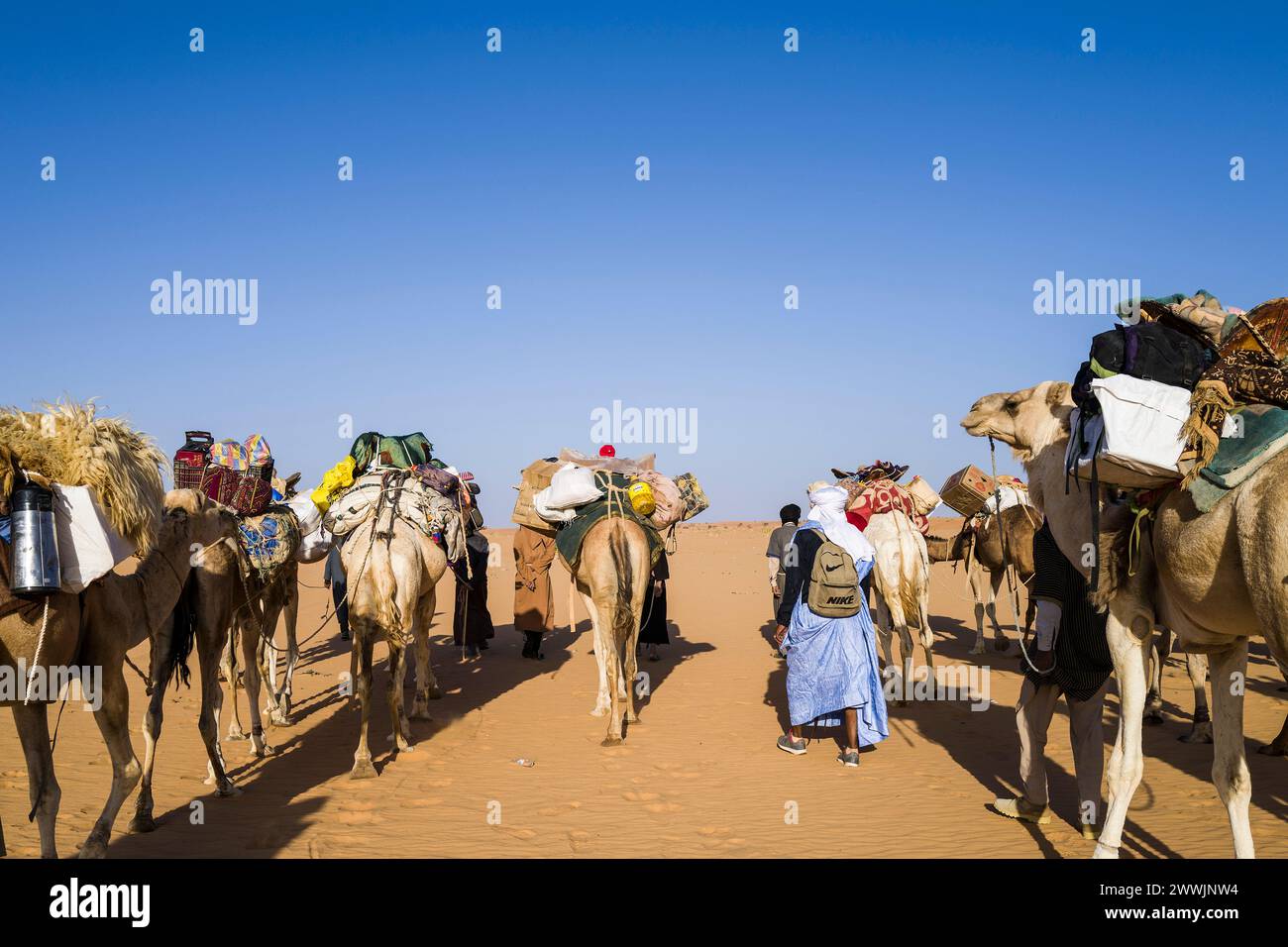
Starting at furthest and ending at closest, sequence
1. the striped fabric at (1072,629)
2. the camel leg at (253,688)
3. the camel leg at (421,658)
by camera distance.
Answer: the camel leg at (421,658), the camel leg at (253,688), the striped fabric at (1072,629)

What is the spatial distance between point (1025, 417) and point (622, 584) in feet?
16.8

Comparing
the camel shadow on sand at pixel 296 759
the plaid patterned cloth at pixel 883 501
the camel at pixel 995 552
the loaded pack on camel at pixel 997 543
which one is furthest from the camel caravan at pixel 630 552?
the camel at pixel 995 552

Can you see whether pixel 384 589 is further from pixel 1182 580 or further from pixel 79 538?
pixel 1182 580

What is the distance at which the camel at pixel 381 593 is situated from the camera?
892 cm

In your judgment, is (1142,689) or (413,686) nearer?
(1142,689)

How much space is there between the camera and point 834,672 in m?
9.16

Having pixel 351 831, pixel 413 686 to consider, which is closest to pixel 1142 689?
pixel 351 831

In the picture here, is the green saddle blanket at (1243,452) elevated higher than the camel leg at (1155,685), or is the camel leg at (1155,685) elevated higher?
the green saddle blanket at (1243,452)

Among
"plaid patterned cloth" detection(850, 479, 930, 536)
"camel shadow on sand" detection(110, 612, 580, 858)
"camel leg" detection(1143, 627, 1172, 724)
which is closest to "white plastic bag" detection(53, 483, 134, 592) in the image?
"camel shadow on sand" detection(110, 612, 580, 858)

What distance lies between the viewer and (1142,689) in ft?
→ 17.5

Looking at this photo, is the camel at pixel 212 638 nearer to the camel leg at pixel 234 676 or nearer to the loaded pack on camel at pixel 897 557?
the camel leg at pixel 234 676

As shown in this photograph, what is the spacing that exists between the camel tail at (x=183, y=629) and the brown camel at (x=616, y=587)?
4195 mm
